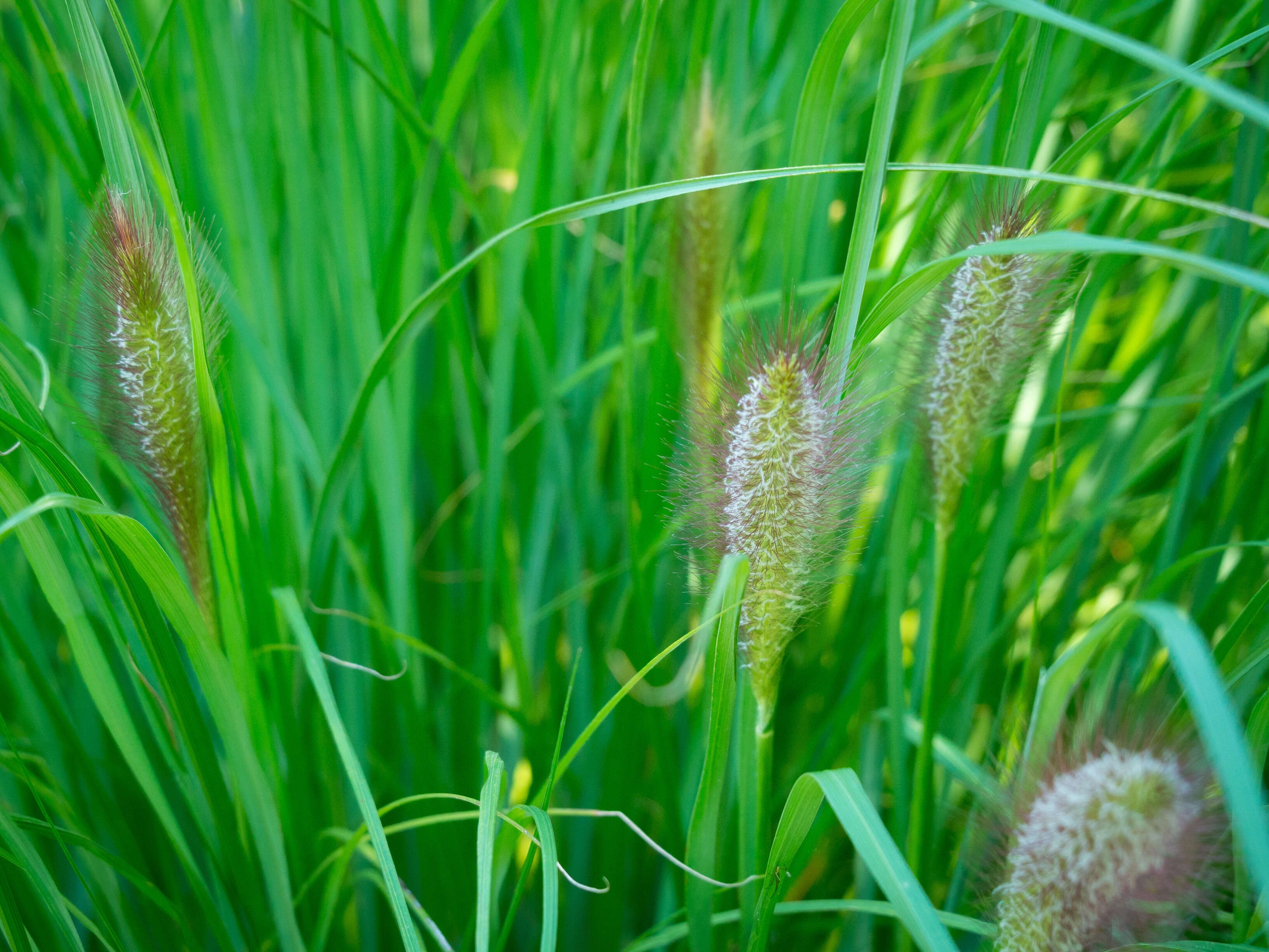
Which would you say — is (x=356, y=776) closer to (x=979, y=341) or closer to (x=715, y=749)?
(x=715, y=749)

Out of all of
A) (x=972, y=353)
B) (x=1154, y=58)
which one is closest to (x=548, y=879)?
(x=972, y=353)

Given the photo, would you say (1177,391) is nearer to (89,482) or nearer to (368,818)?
(368,818)

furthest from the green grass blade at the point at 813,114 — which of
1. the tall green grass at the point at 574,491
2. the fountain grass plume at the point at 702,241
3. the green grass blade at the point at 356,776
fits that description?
the green grass blade at the point at 356,776

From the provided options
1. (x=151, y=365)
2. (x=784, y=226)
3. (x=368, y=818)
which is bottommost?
(x=368, y=818)

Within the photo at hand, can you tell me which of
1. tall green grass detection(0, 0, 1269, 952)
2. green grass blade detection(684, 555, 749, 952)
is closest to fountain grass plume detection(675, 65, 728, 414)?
tall green grass detection(0, 0, 1269, 952)

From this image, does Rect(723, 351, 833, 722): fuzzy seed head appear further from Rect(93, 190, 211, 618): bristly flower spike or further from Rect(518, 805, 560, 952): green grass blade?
Rect(93, 190, 211, 618): bristly flower spike

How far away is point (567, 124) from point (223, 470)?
67cm

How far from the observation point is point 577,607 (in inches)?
46.3

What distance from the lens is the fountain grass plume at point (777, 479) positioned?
0.63 metres

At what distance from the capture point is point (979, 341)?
2.35ft

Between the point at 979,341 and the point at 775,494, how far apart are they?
9.8 inches

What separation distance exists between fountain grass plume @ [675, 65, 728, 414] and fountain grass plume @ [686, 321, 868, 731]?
0.29 meters

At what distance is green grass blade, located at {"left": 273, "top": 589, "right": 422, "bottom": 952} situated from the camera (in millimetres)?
616

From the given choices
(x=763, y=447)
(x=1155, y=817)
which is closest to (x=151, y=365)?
(x=763, y=447)
